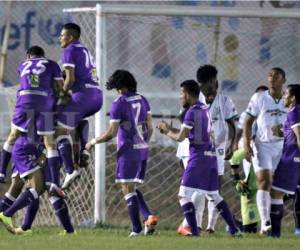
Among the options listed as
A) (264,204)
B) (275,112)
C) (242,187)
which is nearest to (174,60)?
(242,187)

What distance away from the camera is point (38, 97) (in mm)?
17203

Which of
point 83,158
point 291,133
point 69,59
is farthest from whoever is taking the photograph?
point 83,158

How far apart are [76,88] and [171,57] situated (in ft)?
13.4

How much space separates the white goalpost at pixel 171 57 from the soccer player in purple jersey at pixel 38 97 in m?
3.39

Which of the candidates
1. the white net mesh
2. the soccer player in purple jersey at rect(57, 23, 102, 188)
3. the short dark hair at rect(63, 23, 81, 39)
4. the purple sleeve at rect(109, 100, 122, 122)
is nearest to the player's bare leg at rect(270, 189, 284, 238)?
the purple sleeve at rect(109, 100, 122, 122)

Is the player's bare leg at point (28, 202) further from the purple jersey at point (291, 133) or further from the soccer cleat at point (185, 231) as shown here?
the purple jersey at point (291, 133)

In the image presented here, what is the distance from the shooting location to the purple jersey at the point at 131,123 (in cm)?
1755

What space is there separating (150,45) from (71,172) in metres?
4.16

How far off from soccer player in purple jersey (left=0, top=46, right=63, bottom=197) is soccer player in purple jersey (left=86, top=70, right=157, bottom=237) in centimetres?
66

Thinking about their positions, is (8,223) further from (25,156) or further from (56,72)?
(56,72)

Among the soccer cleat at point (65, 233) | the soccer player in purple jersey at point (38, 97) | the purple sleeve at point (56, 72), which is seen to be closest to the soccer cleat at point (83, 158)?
the soccer player in purple jersey at point (38, 97)

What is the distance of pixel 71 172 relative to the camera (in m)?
18.0

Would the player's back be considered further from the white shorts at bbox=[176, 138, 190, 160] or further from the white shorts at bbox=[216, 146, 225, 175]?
the white shorts at bbox=[216, 146, 225, 175]

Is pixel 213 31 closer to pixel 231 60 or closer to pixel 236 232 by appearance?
pixel 231 60
